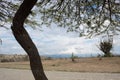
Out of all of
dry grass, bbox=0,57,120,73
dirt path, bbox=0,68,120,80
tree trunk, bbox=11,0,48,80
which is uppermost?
tree trunk, bbox=11,0,48,80

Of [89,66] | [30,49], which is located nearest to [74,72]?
[89,66]

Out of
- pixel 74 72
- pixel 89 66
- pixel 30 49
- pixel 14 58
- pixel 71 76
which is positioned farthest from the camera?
pixel 14 58

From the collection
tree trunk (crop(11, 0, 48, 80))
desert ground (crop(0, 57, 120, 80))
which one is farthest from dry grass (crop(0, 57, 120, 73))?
tree trunk (crop(11, 0, 48, 80))

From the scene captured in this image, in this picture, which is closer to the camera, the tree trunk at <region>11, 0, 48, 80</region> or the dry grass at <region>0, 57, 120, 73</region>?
the tree trunk at <region>11, 0, 48, 80</region>

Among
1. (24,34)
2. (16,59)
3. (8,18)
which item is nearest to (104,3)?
(24,34)

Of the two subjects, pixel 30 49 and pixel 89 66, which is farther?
pixel 89 66

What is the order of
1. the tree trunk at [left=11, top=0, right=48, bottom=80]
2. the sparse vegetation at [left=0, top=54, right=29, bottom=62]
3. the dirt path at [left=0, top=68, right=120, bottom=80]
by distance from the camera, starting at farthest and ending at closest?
1. the sparse vegetation at [left=0, top=54, right=29, bottom=62]
2. the dirt path at [left=0, top=68, right=120, bottom=80]
3. the tree trunk at [left=11, top=0, right=48, bottom=80]

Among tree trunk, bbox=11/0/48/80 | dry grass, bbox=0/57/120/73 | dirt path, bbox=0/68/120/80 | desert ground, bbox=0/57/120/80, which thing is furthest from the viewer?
dry grass, bbox=0/57/120/73

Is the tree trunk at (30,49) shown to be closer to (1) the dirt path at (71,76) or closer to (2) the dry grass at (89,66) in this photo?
(1) the dirt path at (71,76)

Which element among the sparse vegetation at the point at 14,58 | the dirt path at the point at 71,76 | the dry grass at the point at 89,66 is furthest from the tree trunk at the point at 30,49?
the sparse vegetation at the point at 14,58

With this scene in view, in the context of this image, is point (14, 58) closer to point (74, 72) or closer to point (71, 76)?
point (74, 72)

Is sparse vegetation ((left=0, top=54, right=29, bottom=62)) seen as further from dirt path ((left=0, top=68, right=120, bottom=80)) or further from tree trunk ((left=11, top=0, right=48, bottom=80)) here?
tree trunk ((left=11, top=0, right=48, bottom=80))

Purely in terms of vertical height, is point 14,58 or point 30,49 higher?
point 30,49

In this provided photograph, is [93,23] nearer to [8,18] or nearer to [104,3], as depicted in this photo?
[104,3]
